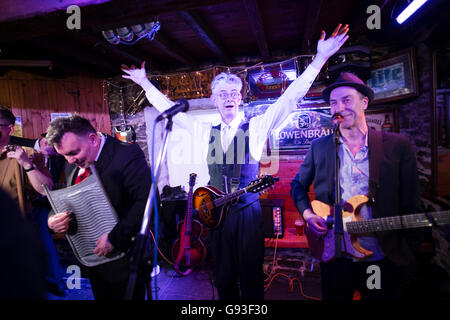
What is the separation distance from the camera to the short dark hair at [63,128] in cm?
170

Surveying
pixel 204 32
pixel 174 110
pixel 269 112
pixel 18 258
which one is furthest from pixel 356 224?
pixel 204 32

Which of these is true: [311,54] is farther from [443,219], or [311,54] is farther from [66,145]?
[66,145]

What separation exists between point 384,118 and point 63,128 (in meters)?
4.34

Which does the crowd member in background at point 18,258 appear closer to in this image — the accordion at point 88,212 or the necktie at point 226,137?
the accordion at point 88,212

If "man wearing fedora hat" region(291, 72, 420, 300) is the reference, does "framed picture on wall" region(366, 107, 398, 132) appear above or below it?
above

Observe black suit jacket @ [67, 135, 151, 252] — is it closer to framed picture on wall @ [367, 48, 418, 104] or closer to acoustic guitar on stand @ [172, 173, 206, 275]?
acoustic guitar on stand @ [172, 173, 206, 275]

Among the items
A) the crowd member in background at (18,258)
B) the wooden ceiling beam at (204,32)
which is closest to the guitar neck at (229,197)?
the crowd member in background at (18,258)

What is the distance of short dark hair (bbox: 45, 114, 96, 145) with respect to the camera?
1.70 m

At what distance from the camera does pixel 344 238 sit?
1.71 meters

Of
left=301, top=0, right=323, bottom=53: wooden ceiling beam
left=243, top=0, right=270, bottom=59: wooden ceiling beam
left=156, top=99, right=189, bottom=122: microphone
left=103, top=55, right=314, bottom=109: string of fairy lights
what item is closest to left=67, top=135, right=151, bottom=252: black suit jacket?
left=156, top=99, right=189, bottom=122: microphone

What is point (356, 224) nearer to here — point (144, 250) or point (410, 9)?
point (144, 250)

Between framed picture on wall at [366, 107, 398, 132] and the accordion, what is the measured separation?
3979mm
